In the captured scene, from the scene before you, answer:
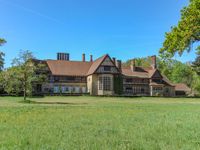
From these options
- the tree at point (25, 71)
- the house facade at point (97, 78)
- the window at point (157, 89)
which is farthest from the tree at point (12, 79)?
the window at point (157, 89)

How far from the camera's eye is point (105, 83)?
64750 mm

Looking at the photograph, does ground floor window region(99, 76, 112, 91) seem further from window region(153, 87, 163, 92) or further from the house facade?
window region(153, 87, 163, 92)

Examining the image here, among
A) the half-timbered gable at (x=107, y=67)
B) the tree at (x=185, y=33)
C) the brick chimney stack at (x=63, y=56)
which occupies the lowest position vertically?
the tree at (x=185, y=33)

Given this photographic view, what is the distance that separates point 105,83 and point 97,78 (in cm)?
215

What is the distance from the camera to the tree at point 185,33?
17891 millimetres

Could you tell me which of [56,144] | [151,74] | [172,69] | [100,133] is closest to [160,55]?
[100,133]

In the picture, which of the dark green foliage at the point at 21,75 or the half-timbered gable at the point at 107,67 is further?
the half-timbered gable at the point at 107,67

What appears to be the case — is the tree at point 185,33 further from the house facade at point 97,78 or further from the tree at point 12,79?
the house facade at point 97,78

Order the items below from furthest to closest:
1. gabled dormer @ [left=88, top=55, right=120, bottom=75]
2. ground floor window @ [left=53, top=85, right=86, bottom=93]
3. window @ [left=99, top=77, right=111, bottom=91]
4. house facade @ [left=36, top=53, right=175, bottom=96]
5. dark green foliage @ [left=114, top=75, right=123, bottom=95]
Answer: dark green foliage @ [left=114, top=75, right=123, bottom=95]
window @ [left=99, top=77, right=111, bottom=91]
ground floor window @ [left=53, top=85, right=86, bottom=93]
house facade @ [left=36, top=53, right=175, bottom=96]
gabled dormer @ [left=88, top=55, right=120, bottom=75]

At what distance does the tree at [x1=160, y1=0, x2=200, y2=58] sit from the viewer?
58.7 feet

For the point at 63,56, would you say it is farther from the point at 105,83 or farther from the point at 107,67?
the point at 105,83

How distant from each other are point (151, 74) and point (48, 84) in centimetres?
2599

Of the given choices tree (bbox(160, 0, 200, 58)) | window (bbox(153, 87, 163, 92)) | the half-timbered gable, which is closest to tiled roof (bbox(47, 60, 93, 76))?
the half-timbered gable

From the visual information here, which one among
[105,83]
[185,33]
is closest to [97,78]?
[105,83]
